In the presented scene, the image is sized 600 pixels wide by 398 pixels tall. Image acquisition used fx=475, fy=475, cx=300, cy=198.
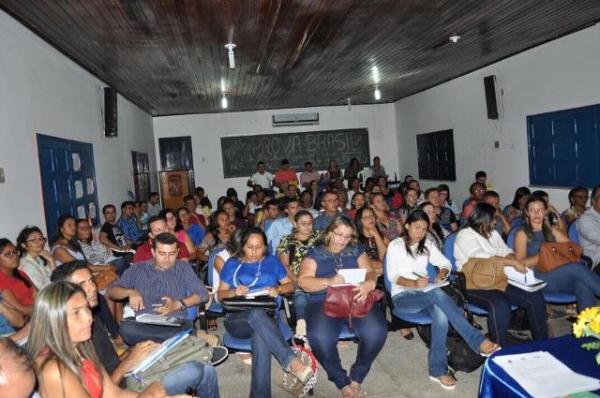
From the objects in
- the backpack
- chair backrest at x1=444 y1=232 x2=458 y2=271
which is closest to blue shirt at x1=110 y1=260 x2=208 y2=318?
the backpack

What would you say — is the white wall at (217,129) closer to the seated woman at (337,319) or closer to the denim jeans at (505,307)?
the seated woman at (337,319)

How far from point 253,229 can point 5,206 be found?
7.89ft

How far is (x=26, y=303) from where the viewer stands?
3.78m

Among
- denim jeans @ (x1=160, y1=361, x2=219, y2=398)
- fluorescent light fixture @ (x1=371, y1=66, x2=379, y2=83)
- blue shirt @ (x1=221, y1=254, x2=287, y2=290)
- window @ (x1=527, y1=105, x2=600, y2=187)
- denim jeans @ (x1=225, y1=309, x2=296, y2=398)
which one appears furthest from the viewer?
fluorescent light fixture @ (x1=371, y1=66, x2=379, y2=83)

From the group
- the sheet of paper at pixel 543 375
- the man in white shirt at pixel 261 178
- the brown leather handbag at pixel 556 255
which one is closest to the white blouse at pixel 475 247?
the brown leather handbag at pixel 556 255

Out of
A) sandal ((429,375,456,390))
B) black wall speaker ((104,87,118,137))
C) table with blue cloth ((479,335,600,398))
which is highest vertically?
black wall speaker ((104,87,118,137))

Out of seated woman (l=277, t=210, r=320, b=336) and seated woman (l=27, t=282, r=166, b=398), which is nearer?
seated woman (l=27, t=282, r=166, b=398)

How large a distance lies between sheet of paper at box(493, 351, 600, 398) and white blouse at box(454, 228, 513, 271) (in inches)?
72.6

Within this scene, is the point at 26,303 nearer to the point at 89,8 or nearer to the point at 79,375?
the point at 79,375

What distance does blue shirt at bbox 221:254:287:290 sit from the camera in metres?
3.75

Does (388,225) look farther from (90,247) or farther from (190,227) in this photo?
(90,247)

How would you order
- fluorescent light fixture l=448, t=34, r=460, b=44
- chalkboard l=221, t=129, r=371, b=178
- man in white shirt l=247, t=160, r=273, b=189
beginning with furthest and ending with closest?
1. chalkboard l=221, t=129, r=371, b=178
2. man in white shirt l=247, t=160, r=273, b=189
3. fluorescent light fixture l=448, t=34, r=460, b=44

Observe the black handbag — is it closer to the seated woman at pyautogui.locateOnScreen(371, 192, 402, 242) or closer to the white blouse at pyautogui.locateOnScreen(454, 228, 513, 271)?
the white blouse at pyautogui.locateOnScreen(454, 228, 513, 271)

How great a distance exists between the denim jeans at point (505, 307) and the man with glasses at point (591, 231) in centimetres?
119
